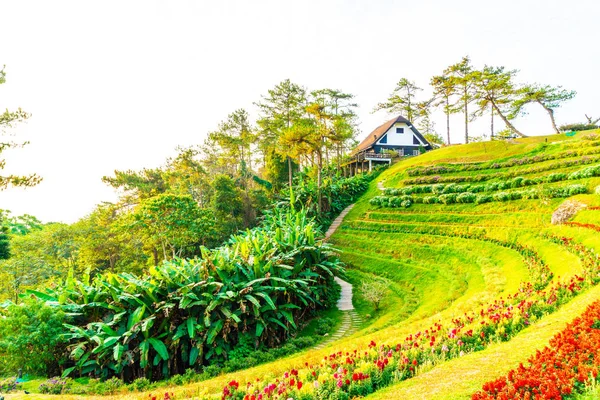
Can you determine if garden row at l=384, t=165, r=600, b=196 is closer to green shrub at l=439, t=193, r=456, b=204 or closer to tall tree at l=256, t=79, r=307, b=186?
green shrub at l=439, t=193, r=456, b=204

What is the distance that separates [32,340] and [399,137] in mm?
44224

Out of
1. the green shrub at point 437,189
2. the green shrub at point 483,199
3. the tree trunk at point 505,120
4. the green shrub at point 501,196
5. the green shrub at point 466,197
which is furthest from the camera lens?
the tree trunk at point 505,120

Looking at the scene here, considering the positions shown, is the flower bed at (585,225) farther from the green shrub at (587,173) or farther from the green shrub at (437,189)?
the green shrub at (437,189)

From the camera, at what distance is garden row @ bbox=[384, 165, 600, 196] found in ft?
65.3

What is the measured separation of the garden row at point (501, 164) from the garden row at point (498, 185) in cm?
392

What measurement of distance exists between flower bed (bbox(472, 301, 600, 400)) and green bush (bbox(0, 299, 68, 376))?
9.56 meters

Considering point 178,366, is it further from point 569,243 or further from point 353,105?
point 353,105

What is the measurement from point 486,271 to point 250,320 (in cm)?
974

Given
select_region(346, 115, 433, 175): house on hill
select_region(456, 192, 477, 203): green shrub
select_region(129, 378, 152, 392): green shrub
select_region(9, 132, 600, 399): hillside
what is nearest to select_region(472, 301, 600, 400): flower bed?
select_region(9, 132, 600, 399): hillside

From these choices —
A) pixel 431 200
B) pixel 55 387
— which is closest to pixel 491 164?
pixel 431 200

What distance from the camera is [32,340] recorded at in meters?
8.02

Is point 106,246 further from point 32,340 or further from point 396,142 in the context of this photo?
point 396,142

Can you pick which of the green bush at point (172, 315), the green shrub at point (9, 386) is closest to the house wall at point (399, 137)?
the green bush at point (172, 315)

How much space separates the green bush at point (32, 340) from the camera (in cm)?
787
